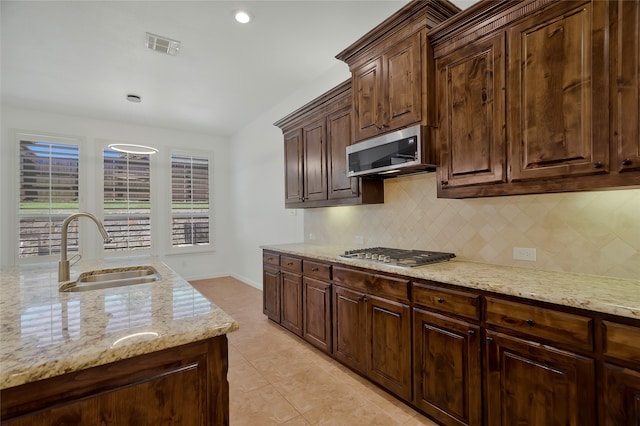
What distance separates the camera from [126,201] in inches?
220

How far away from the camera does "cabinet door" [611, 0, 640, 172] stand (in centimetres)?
135

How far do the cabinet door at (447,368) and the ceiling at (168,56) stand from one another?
2.55 m

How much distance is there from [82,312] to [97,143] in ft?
17.8

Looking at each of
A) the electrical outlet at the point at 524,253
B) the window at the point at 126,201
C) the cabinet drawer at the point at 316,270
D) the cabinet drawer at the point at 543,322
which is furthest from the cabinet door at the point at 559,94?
the window at the point at 126,201

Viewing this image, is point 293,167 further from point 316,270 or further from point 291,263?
point 316,270

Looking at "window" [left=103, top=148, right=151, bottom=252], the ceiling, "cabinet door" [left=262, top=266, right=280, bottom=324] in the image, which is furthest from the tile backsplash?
"window" [left=103, top=148, right=151, bottom=252]

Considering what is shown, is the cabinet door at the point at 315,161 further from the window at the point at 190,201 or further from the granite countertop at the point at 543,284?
the window at the point at 190,201

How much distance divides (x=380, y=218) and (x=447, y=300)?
1.37m

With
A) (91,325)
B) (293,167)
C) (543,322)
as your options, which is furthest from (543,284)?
(293,167)

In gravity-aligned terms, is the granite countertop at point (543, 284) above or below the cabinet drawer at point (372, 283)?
above

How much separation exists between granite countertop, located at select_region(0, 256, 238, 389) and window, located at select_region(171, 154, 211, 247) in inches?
184

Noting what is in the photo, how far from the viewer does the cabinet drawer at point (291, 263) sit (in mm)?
3129

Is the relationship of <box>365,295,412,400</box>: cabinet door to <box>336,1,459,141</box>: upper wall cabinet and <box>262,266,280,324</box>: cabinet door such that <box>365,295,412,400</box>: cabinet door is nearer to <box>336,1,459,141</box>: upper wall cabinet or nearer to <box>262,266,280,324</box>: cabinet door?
<box>336,1,459,141</box>: upper wall cabinet

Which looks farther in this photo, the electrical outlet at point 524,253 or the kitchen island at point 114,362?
the electrical outlet at point 524,253
